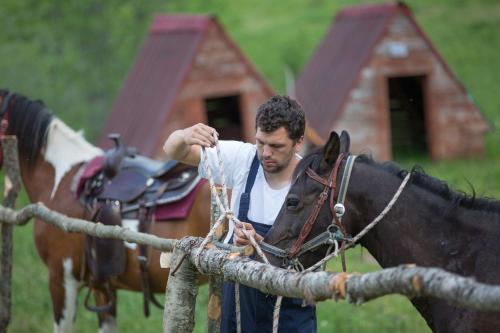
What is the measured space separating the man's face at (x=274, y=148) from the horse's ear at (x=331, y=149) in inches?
6.1

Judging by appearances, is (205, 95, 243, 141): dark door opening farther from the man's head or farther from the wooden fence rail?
the man's head

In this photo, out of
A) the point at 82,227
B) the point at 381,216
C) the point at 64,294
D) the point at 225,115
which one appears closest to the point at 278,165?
the point at 381,216

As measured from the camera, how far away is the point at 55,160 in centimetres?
617

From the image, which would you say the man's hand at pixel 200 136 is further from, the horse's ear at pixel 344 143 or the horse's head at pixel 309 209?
the horse's ear at pixel 344 143

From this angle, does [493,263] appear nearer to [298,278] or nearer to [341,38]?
[298,278]

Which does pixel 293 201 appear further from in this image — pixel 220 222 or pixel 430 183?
pixel 430 183

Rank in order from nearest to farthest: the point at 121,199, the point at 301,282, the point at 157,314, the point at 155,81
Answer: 1. the point at 301,282
2. the point at 121,199
3. the point at 157,314
4. the point at 155,81

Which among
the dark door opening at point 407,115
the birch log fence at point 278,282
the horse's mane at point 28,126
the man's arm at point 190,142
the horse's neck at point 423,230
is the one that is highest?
the dark door opening at point 407,115

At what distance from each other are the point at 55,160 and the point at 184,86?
7.37 meters

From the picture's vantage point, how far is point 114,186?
19.2 feet

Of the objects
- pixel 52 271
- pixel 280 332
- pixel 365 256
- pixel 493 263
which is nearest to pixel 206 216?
pixel 52 271

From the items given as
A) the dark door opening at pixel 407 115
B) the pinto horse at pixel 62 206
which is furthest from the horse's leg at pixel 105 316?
the dark door opening at pixel 407 115

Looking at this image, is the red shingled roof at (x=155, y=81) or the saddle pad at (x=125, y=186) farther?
the red shingled roof at (x=155, y=81)

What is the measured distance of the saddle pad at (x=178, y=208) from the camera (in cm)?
561
